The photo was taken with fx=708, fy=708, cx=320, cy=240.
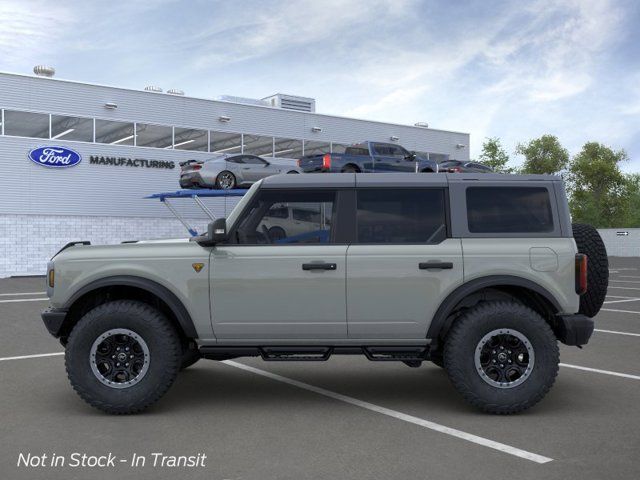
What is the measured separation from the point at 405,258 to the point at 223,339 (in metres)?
1.68

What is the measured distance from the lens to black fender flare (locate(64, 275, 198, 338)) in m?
5.91

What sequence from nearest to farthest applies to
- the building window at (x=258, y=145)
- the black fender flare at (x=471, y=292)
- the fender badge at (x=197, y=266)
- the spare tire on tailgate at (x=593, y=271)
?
the black fender flare at (x=471, y=292)
the fender badge at (x=197, y=266)
the spare tire on tailgate at (x=593, y=271)
the building window at (x=258, y=145)

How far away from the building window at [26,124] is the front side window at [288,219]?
25.8m

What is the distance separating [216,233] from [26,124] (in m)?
26.1

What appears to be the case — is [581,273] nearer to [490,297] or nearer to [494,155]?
[490,297]

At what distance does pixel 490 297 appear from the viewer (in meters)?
6.17

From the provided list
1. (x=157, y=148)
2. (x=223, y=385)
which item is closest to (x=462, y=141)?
(x=157, y=148)

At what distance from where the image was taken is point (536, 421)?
562 cm

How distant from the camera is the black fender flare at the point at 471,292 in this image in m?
5.85

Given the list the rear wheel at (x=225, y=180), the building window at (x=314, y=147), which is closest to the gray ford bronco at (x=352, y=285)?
the rear wheel at (x=225, y=180)

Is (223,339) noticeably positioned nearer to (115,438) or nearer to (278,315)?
(278,315)

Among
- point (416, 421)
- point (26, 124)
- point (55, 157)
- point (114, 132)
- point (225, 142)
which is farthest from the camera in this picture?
point (225, 142)

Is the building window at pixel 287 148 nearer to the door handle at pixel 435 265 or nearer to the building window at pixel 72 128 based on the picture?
the building window at pixel 72 128

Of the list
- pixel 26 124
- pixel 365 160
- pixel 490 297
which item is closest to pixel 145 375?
pixel 490 297
